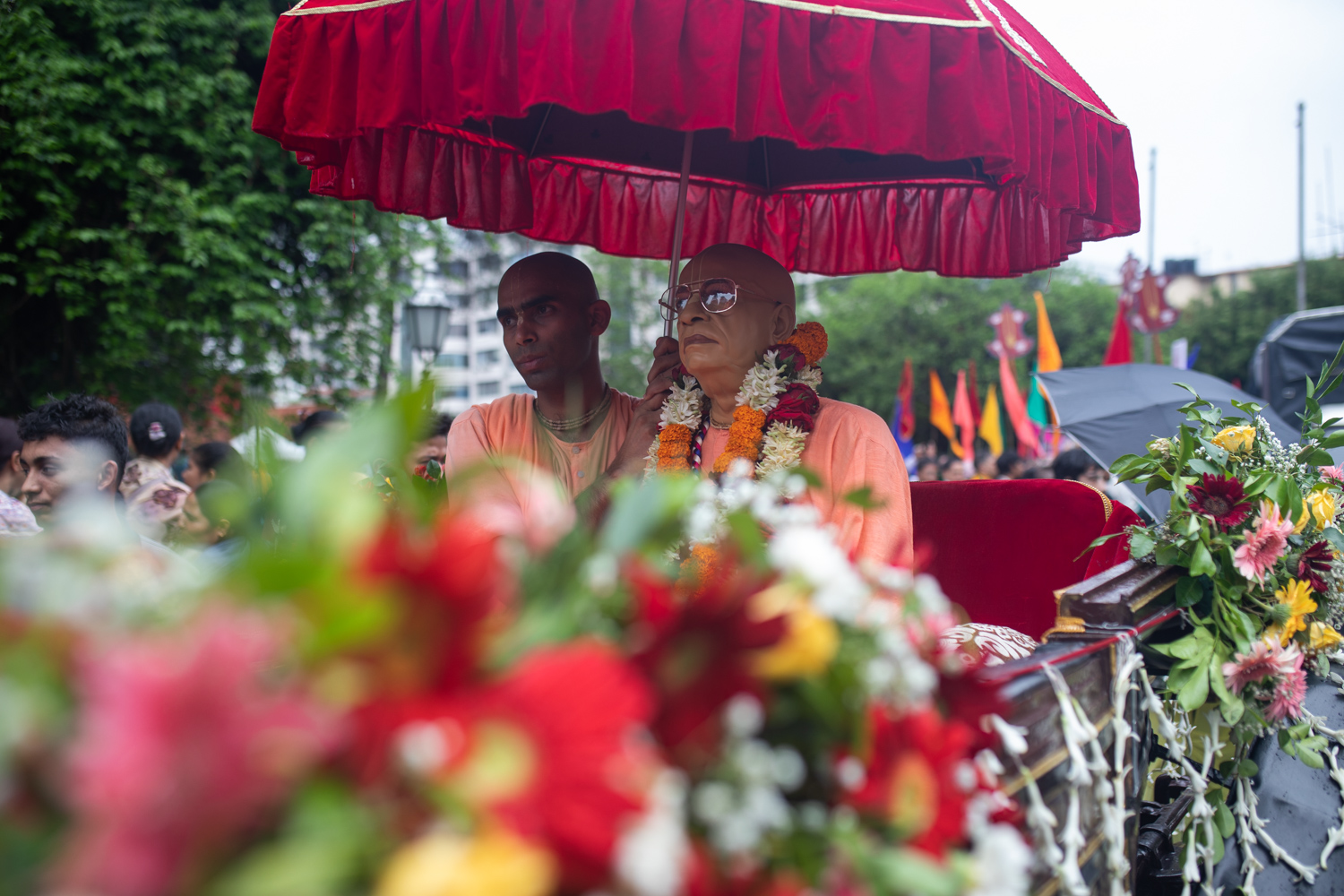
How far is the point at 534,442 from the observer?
322 cm

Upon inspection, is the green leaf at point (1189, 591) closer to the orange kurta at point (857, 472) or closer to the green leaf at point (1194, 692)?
the green leaf at point (1194, 692)

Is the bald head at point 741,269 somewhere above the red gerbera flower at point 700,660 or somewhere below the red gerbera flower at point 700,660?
above

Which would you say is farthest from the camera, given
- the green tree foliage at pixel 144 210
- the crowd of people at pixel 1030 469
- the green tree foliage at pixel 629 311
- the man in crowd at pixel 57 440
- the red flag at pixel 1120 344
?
the green tree foliage at pixel 629 311

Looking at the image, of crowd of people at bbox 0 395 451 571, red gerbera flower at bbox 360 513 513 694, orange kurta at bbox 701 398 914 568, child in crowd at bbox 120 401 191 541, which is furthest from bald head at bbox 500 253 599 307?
red gerbera flower at bbox 360 513 513 694

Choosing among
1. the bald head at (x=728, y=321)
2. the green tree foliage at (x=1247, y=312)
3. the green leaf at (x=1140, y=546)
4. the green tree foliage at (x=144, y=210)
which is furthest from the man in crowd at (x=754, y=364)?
the green tree foliage at (x=1247, y=312)

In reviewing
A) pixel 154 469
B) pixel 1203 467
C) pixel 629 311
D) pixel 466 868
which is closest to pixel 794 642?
pixel 466 868

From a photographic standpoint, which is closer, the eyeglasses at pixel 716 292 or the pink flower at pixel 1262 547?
the pink flower at pixel 1262 547

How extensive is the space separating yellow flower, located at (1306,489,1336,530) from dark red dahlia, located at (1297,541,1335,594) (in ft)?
0.27

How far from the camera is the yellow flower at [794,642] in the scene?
2.29ft

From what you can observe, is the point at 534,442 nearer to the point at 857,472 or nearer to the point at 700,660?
the point at 857,472

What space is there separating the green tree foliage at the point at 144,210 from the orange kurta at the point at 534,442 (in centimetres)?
581

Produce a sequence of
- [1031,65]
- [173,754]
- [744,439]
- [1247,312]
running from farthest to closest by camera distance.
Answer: [1247,312] → [744,439] → [1031,65] → [173,754]

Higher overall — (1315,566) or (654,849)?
(654,849)

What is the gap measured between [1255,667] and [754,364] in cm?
152
